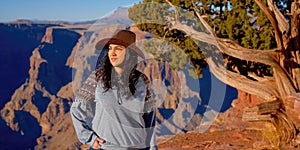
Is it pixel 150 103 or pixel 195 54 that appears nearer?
pixel 150 103

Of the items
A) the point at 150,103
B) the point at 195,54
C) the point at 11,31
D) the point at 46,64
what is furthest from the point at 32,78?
the point at 150,103

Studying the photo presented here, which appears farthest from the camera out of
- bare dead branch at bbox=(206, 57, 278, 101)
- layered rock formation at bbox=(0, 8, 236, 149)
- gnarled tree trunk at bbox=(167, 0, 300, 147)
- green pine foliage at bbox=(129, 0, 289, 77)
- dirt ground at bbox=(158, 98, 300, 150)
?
layered rock formation at bbox=(0, 8, 236, 149)

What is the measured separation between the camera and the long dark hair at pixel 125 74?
3.19m

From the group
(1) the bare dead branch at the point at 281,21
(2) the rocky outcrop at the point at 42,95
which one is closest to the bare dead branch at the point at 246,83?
(1) the bare dead branch at the point at 281,21

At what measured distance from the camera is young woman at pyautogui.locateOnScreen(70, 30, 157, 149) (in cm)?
315

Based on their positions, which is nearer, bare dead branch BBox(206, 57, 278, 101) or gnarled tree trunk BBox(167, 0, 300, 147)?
gnarled tree trunk BBox(167, 0, 300, 147)

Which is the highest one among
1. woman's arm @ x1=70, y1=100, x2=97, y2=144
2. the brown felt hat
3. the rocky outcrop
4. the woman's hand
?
the brown felt hat

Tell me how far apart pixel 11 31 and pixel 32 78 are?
109 feet

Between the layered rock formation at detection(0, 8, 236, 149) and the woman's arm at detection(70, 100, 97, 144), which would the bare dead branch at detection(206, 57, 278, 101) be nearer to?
the woman's arm at detection(70, 100, 97, 144)

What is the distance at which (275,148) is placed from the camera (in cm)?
816

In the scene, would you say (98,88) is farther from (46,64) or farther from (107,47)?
(46,64)

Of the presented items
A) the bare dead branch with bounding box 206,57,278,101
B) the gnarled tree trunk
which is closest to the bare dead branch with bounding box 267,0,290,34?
the gnarled tree trunk

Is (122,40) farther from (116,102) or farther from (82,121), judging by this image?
(82,121)

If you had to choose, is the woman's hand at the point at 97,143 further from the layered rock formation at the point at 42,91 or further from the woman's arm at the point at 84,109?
the layered rock formation at the point at 42,91
